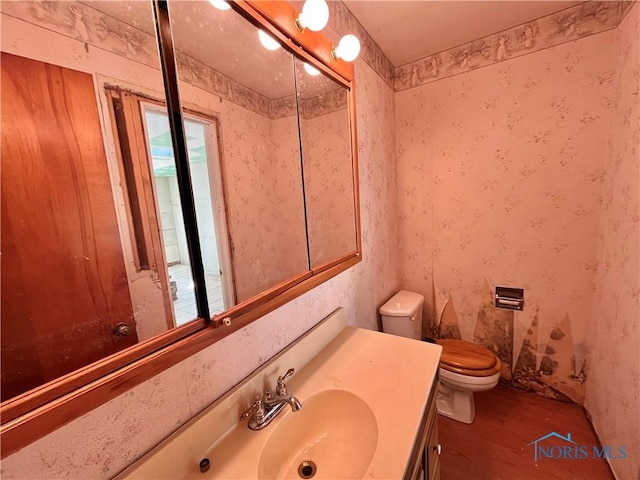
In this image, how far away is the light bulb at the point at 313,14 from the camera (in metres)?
0.89

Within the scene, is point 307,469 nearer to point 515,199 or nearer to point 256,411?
point 256,411

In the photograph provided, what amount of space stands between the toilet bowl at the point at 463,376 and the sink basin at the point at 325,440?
0.95 meters

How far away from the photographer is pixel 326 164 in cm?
131

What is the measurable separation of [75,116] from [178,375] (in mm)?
611

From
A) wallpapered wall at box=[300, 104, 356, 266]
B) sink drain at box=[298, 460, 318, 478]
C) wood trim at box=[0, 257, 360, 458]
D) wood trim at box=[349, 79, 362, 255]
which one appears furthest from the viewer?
wood trim at box=[349, 79, 362, 255]

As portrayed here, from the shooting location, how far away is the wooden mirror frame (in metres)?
0.41

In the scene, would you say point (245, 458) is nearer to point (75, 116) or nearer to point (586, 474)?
point (75, 116)

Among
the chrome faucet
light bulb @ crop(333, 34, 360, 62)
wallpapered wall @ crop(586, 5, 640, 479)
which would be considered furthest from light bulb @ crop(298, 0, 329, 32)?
wallpapered wall @ crop(586, 5, 640, 479)

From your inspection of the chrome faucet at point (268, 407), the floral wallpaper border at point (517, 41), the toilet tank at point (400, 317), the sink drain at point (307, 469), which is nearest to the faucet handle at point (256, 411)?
the chrome faucet at point (268, 407)

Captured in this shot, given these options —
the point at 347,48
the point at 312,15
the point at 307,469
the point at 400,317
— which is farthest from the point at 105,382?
the point at 400,317

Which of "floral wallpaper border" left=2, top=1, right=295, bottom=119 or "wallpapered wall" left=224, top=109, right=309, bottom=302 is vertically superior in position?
"floral wallpaper border" left=2, top=1, right=295, bottom=119

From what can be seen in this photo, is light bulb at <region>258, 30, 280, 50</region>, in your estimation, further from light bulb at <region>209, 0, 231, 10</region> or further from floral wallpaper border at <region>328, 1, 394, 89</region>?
floral wallpaper border at <region>328, 1, 394, 89</region>

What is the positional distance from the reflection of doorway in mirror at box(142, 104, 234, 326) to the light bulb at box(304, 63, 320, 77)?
54cm

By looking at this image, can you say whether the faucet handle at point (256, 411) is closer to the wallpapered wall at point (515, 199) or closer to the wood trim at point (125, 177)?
the wood trim at point (125, 177)
